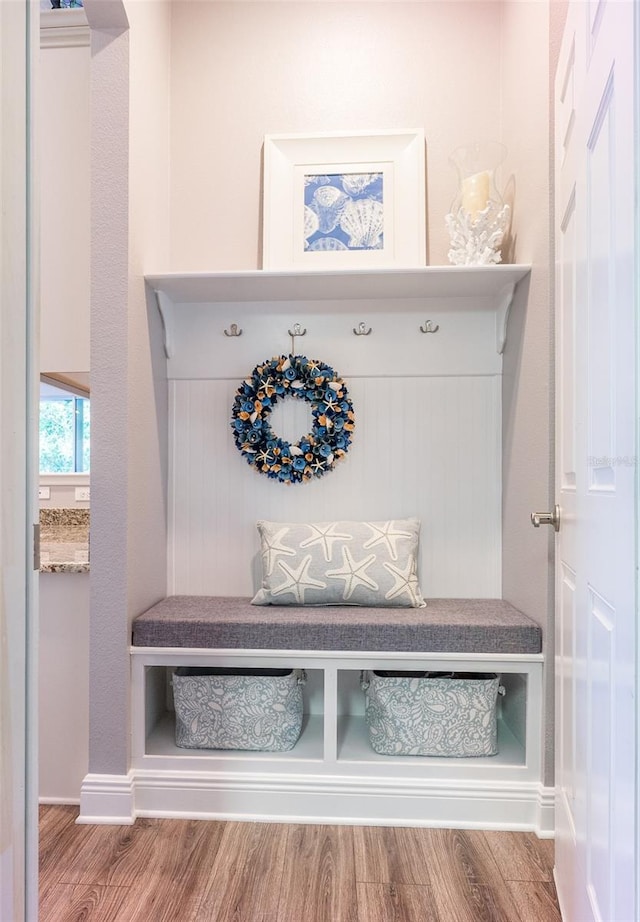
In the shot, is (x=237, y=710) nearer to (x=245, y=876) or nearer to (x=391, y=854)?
(x=245, y=876)

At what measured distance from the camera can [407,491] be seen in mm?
2287

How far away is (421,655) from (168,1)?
8.44ft

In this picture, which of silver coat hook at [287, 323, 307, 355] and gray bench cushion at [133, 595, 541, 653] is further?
silver coat hook at [287, 323, 307, 355]

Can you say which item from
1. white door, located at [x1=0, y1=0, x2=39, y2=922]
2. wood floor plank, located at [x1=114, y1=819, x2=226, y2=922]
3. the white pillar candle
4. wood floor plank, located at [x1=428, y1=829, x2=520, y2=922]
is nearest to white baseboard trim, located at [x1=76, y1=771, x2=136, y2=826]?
wood floor plank, located at [x1=114, y1=819, x2=226, y2=922]

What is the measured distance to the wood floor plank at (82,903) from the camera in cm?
144

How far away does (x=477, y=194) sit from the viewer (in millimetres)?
2025

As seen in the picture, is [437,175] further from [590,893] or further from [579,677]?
[590,893]

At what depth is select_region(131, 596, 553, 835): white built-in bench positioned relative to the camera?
6.03 feet

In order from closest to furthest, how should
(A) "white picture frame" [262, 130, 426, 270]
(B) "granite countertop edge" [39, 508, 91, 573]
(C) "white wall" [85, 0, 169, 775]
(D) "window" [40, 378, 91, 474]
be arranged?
(C) "white wall" [85, 0, 169, 775] < (A) "white picture frame" [262, 130, 426, 270] < (B) "granite countertop edge" [39, 508, 91, 573] < (D) "window" [40, 378, 91, 474]

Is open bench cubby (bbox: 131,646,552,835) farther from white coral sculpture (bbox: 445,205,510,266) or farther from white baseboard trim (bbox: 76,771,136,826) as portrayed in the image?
white coral sculpture (bbox: 445,205,510,266)

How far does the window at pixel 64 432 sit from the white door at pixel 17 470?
184cm

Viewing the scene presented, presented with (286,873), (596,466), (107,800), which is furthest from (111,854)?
(596,466)

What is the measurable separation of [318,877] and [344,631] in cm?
65

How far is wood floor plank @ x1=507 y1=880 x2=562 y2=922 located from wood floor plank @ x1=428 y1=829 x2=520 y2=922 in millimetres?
20
